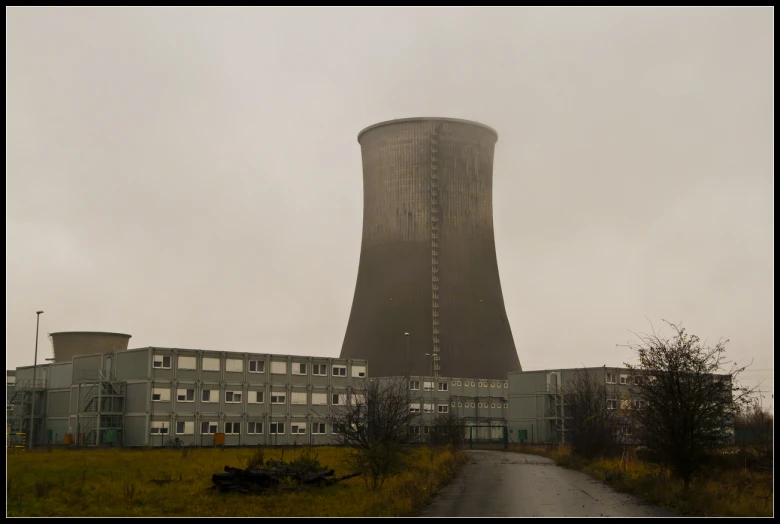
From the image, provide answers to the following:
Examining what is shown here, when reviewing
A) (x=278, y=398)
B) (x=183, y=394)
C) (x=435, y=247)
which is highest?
(x=435, y=247)

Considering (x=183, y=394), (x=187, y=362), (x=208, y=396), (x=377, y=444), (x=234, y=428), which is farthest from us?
(x=234, y=428)

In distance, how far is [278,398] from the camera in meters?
55.5

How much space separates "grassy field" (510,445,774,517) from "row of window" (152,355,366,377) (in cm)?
2899

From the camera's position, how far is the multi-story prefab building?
4988 cm

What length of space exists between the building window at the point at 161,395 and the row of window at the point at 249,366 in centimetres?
128

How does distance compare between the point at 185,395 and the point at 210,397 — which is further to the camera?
the point at 210,397

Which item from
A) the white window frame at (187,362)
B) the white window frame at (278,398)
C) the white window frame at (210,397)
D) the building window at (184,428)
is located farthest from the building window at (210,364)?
the white window frame at (278,398)

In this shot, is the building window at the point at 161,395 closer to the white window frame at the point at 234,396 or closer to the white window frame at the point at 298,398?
the white window frame at the point at 234,396

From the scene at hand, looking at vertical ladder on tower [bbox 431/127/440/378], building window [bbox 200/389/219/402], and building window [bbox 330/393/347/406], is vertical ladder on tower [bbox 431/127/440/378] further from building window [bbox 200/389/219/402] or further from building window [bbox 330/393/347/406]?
building window [bbox 200/389/219/402]

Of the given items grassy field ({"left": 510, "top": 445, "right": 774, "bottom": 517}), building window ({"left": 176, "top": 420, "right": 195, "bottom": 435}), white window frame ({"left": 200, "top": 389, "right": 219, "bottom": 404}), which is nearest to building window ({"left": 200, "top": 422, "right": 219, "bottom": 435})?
building window ({"left": 176, "top": 420, "right": 195, "bottom": 435})

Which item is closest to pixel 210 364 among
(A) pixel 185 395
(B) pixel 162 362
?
(A) pixel 185 395

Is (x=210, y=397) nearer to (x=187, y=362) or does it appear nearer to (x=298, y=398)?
(x=187, y=362)

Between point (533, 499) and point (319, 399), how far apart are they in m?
39.5

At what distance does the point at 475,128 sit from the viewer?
215ft
